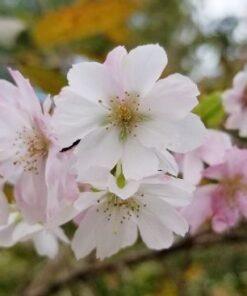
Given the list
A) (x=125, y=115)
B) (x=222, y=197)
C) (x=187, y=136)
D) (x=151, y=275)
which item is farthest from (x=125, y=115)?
(x=151, y=275)

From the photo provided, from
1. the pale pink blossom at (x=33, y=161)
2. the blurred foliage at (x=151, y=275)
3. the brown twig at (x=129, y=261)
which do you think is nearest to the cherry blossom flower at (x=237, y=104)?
the pale pink blossom at (x=33, y=161)

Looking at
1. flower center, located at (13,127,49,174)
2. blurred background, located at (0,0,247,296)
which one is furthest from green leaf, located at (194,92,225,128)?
flower center, located at (13,127,49,174)

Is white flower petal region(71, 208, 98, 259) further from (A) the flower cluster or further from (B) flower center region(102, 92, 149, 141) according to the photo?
(B) flower center region(102, 92, 149, 141)

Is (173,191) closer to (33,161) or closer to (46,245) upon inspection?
(33,161)

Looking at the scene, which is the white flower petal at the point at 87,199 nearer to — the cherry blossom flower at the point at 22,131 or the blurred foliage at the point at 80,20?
the cherry blossom flower at the point at 22,131

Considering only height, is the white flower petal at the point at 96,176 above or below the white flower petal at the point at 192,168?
above

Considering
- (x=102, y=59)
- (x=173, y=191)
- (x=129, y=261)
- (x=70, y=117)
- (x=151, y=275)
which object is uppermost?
(x=70, y=117)

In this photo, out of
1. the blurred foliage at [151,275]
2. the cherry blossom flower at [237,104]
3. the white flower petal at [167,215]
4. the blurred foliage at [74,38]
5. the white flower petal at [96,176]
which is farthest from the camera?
the blurred foliage at [151,275]
